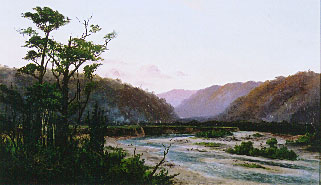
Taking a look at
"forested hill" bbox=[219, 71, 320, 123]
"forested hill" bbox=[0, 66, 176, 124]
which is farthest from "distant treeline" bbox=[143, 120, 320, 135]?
"forested hill" bbox=[219, 71, 320, 123]

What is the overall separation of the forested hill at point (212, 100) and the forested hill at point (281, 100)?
5736cm

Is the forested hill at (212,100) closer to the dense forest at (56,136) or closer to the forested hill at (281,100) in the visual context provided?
the forested hill at (281,100)

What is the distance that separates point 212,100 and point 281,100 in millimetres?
89783

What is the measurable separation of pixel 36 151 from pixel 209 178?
5.49 m

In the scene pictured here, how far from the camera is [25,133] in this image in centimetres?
957

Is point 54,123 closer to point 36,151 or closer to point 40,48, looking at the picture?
point 36,151

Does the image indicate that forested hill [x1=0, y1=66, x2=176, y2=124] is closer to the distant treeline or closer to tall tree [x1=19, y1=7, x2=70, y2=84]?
the distant treeline

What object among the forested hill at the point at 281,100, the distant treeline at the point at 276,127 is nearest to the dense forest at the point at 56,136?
the distant treeline at the point at 276,127

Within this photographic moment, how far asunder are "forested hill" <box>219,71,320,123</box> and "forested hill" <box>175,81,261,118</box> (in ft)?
188

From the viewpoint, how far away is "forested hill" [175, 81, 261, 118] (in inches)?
5571

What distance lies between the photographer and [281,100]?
65.5 meters

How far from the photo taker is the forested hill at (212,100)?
14150 cm

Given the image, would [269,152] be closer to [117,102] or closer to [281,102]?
[117,102]

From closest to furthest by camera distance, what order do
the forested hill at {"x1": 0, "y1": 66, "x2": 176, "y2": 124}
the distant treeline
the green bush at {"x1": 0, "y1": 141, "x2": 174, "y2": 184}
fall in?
the green bush at {"x1": 0, "y1": 141, "x2": 174, "y2": 184}
the distant treeline
the forested hill at {"x1": 0, "y1": 66, "x2": 176, "y2": 124}
